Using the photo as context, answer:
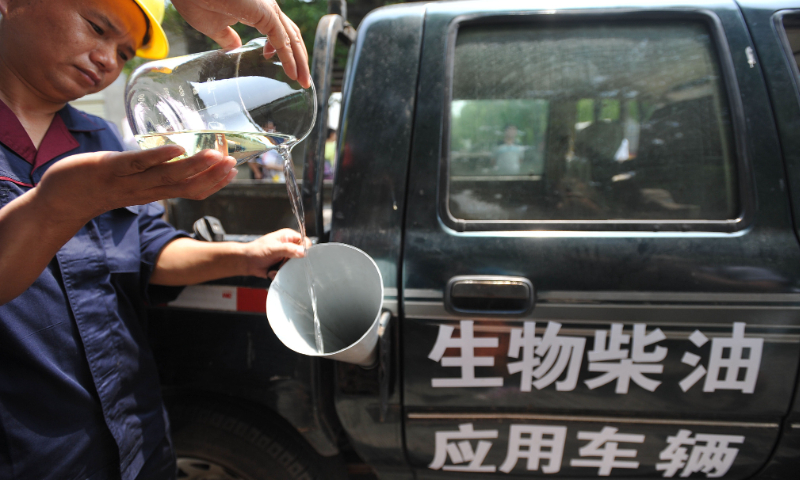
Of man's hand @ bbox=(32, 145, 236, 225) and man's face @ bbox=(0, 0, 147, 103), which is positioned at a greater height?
man's face @ bbox=(0, 0, 147, 103)

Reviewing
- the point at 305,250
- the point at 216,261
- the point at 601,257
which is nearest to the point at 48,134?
the point at 216,261

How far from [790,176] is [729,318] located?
15.7 inches

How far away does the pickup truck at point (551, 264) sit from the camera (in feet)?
3.81

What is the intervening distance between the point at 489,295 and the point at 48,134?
3.59 ft

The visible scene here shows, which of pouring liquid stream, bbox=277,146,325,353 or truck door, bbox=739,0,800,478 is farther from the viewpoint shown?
truck door, bbox=739,0,800,478

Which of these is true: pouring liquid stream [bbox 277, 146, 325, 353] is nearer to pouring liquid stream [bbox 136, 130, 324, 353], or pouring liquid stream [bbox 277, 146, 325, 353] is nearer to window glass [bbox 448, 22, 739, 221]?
pouring liquid stream [bbox 136, 130, 324, 353]

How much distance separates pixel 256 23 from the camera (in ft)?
2.95

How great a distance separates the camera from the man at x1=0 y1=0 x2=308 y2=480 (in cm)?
74

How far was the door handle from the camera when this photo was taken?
1163 millimetres

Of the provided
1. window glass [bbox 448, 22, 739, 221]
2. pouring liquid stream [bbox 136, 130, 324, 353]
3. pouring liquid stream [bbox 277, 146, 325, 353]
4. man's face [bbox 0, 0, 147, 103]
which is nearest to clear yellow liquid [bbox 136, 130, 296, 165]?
pouring liquid stream [bbox 136, 130, 324, 353]

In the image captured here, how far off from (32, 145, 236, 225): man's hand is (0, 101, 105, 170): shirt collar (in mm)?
317

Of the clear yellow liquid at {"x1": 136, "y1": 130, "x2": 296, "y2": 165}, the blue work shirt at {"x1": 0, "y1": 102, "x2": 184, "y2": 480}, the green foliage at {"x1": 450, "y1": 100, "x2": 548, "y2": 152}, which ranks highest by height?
the clear yellow liquid at {"x1": 136, "y1": 130, "x2": 296, "y2": 165}

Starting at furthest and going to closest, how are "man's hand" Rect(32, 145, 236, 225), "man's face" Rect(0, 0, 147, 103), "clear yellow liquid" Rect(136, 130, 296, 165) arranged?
"man's face" Rect(0, 0, 147, 103) → "clear yellow liquid" Rect(136, 130, 296, 165) → "man's hand" Rect(32, 145, 236, 225)

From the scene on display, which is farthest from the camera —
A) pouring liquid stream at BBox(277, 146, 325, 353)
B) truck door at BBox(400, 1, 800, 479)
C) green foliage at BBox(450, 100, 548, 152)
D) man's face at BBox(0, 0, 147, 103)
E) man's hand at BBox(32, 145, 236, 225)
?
green foliage at BBox(450, 100, 548, 152)
